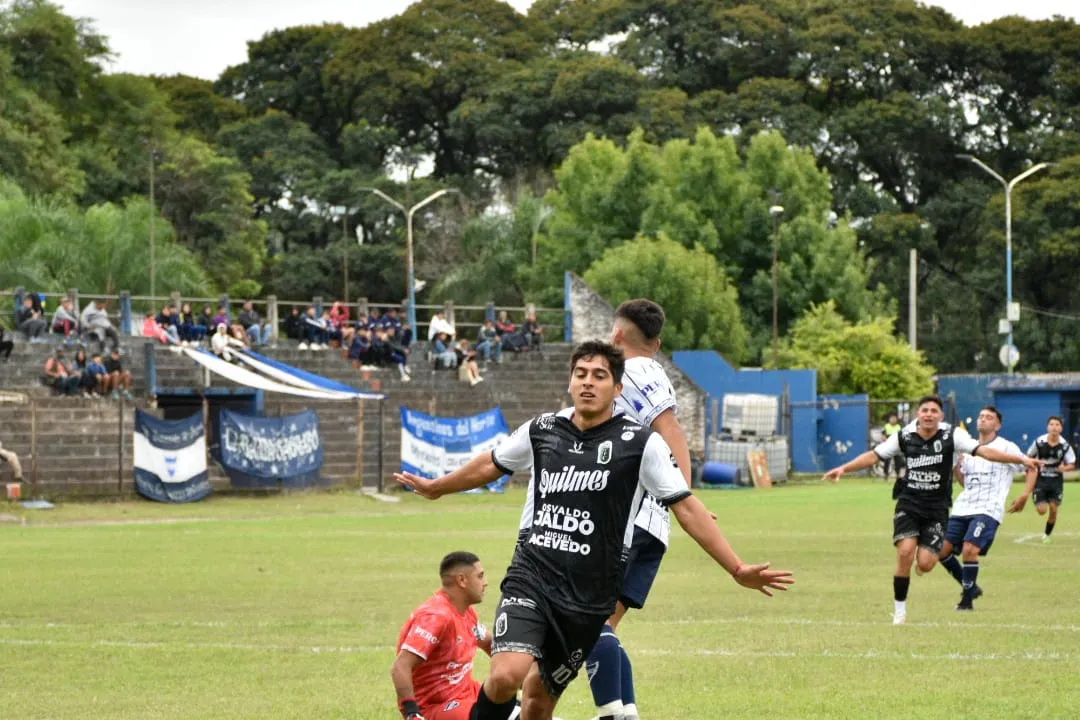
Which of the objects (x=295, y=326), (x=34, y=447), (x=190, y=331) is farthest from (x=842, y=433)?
(x=34, y=447)

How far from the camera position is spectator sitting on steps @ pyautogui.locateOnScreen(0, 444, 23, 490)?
35.5 metres

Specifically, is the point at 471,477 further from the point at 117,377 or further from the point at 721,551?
the point at 117,377

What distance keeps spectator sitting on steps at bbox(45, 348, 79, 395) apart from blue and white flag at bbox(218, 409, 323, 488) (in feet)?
11.1

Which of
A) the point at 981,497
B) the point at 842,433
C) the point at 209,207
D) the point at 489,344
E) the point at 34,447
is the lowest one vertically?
the point at 842,433

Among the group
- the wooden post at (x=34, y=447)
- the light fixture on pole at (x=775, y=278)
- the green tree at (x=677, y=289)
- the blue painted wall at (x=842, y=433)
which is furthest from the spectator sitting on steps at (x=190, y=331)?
the light fixture on pole at (x=775, y=278)

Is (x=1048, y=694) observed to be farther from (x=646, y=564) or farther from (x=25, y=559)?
(x=25, y=559)

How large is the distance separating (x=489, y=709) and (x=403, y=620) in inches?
314

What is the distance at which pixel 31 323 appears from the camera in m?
41.6

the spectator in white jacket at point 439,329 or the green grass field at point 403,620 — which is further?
the spectator in white jacket at point 439,329

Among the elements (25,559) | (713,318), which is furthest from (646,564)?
(713,318)

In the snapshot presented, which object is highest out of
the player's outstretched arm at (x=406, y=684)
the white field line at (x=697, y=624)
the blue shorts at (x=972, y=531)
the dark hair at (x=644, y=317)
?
the dark hair at (x=644, y=317)

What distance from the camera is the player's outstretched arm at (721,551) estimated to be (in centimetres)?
732

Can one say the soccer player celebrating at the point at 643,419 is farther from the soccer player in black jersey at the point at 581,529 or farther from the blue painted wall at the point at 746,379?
the blue painted wall at the point at 746,379

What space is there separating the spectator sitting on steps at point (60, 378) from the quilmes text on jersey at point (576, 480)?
33432 millimetres
